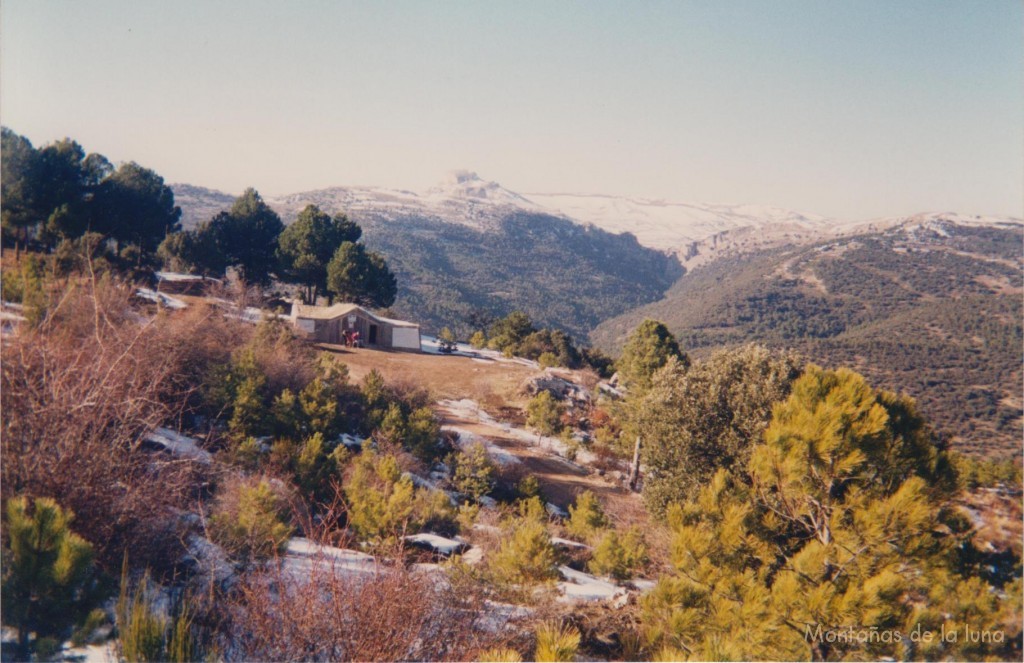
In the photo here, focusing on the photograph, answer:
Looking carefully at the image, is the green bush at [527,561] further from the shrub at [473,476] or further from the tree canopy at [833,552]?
the shrub at [473,476]

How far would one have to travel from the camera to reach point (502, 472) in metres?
16.3

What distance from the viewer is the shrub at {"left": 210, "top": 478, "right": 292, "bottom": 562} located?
5.45m

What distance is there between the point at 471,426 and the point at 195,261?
89.2ft

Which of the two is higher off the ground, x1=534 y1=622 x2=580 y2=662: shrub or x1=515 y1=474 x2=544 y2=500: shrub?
x1=534 y1=622 x2=580 y2=662: shrub

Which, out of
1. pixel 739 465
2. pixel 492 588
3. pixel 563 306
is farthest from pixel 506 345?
pixel 563 306

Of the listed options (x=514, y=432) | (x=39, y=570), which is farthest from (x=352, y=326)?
(x=39, y=570)

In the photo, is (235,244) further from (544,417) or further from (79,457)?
(79,457)

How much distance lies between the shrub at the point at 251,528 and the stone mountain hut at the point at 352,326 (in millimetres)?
24618

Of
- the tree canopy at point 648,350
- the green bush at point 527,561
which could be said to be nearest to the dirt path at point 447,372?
the tree canopy at point 648,350

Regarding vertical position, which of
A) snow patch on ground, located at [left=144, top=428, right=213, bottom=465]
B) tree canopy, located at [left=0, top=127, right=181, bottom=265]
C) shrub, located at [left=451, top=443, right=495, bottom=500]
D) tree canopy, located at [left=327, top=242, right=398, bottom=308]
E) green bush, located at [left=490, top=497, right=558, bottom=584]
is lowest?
shrub, located at [left=451, top=443, right=495, bottom=500]

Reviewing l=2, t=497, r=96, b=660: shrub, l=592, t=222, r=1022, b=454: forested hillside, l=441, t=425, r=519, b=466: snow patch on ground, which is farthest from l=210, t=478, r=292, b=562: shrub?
l=592, t=222, r=1022, b=454: forested hillside

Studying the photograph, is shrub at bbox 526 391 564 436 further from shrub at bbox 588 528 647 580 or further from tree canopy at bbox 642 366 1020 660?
tree canopy at bbox 642 366 1020 660

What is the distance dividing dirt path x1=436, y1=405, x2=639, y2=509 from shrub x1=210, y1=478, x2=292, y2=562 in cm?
1112

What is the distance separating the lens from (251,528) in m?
5.62
